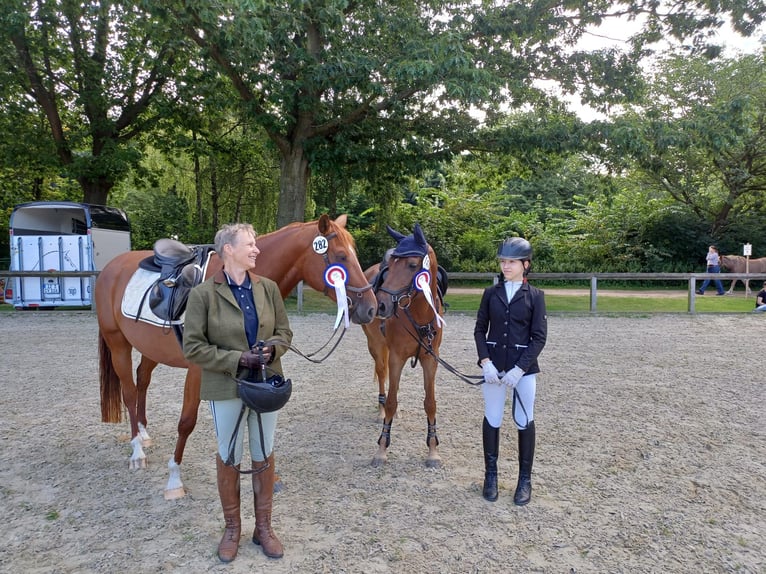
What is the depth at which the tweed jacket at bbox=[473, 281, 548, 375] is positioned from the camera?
11.0ft

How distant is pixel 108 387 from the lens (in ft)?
15.1

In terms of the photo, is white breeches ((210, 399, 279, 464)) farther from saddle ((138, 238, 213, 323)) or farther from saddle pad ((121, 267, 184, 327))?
saddle pad ((121, 267, 184, 327))

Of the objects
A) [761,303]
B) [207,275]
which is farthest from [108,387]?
[761,303]

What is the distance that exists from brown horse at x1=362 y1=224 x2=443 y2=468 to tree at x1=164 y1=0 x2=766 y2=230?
6584 mm

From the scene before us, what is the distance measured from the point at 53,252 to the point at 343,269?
14202 mm

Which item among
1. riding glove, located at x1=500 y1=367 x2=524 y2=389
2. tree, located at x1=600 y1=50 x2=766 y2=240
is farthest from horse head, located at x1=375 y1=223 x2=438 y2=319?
tree, located at x1=600 y1=50 x2=766 y2=240

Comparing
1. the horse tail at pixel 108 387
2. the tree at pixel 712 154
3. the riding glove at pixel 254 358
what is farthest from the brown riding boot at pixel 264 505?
the tree at pixel 712 154

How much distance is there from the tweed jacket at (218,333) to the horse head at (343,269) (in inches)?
26.6

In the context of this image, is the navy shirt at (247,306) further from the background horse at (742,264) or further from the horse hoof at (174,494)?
the background horse at (742,264)

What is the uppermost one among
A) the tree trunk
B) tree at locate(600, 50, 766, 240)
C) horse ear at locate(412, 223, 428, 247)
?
tree at locate(600, 50, 766, 240)

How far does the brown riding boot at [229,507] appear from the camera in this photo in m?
2.75

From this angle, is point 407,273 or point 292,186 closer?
point 407,273

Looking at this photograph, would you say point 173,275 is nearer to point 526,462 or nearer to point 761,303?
point 526,462

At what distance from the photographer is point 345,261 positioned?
330 centimetres
